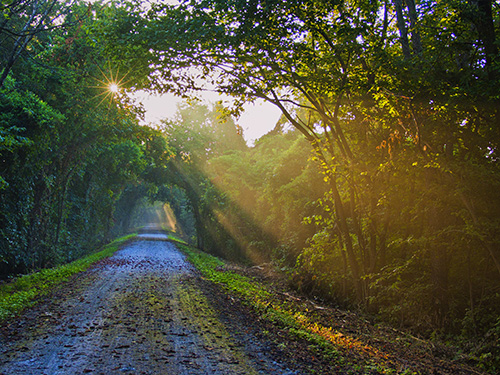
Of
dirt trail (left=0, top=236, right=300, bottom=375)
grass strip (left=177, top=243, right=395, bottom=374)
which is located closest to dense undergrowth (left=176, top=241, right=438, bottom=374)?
grass strip (left=177, top=243, right=395, bottom=374)

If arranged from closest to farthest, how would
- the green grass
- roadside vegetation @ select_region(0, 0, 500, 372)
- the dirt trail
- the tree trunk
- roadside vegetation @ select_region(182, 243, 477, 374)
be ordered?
the dirt trail < roadside vegetation @ select_region(182, 243, 477, 374) < roadside vegetation @ select_region(0, 0, 500, 372) < the green grass < the tree trunk

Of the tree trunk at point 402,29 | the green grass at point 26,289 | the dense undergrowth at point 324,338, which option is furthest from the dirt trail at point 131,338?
the tree trunk at point 402,29

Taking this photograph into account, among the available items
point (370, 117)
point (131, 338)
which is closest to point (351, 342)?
point (131, 338)

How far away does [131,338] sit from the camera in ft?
17.7

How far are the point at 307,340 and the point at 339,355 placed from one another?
746 millimetres

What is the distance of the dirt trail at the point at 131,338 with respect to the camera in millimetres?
4395

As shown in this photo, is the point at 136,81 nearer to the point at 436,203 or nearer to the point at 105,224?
the point at 436,203

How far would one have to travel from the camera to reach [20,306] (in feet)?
23.6

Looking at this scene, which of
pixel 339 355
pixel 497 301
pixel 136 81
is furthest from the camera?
pixel 136 81

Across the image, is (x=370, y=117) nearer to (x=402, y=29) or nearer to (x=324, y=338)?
(x=402, y=29)

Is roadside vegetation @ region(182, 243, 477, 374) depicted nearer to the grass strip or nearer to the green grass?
the grass strip

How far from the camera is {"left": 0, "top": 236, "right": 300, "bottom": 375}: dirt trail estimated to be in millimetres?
4395

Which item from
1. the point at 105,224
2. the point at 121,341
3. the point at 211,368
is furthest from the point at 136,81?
the point at 105,224

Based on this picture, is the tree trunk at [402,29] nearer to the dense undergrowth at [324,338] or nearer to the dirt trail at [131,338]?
the dense undergrowth at [324,338]
